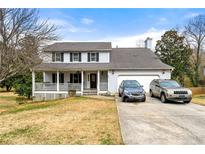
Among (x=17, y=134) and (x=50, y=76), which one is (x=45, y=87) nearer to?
(x=50, y=76)

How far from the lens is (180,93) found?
18.8 m

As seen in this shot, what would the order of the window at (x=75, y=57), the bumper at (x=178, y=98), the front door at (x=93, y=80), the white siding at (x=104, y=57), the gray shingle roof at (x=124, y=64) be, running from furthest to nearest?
the front door at (x=93, y=80) < the window at (x=75, y=57) < the white siding at (x=104, y=57) < the gray shingle roof at (x=124, y=64) < the bumper at (x=178, y=98)

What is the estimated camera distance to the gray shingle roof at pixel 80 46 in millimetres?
29219

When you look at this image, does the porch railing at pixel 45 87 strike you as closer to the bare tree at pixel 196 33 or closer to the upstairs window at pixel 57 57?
the upstairs window at pixel 57 57

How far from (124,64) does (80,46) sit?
5865mm

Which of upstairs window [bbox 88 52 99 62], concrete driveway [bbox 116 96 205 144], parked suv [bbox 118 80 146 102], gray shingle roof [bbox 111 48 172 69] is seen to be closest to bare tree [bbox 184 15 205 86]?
gray shingle roof [bbox 111 48 172 69]

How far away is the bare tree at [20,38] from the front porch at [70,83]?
26.7 ft

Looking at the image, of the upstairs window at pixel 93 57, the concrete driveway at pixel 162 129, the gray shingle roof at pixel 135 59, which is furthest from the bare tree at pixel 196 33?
the concrete driveway at pixel 162 129

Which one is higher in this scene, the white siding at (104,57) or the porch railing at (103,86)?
the white siding at (104,57)

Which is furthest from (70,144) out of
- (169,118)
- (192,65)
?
(192,65)

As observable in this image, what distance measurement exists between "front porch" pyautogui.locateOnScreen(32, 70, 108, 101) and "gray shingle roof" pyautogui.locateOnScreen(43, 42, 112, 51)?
8.41 feet

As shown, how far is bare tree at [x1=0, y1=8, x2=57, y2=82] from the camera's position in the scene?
1662 centimetres

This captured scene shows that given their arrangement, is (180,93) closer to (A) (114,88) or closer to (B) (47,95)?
(A) (114,88)
